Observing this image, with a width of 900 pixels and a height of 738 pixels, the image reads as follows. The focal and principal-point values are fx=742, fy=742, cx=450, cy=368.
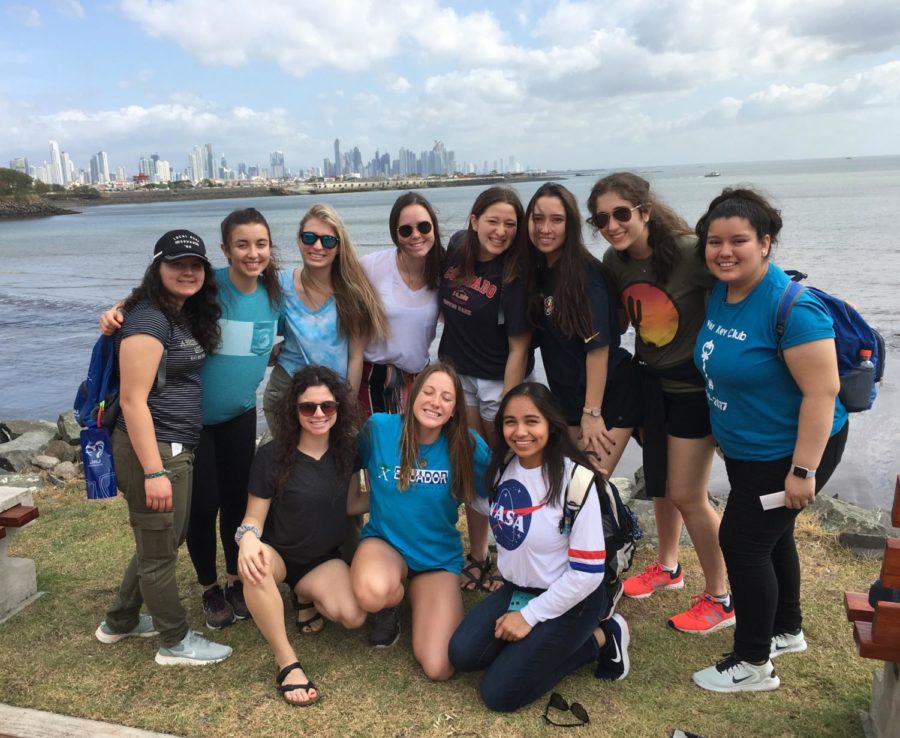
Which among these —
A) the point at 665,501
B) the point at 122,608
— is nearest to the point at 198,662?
the point at 122,608

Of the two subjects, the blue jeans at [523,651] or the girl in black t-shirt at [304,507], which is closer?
the blue jeans at [523,651]

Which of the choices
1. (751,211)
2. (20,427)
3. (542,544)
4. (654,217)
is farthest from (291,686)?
(20,427)

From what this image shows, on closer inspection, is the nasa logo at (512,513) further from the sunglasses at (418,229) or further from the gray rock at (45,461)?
the gray rock at (45,461)

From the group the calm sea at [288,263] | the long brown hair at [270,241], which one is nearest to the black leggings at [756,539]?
the calm sea at [288,263]

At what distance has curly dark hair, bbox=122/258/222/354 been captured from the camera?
12.0ft

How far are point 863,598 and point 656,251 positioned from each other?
6.25 ft

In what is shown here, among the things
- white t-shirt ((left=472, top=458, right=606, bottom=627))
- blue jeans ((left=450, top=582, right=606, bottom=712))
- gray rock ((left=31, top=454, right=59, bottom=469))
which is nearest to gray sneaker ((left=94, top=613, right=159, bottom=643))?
blue jeans ((left=450, top=582, right=606, bottom=712))

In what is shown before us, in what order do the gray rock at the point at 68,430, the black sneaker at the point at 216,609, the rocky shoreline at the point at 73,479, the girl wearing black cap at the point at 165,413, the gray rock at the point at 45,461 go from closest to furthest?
the girl wearing black cap at the point at 165,413, the black sneaker at the point at 216,609, the rocky shoreline at the point at 73,479, the gray rock at the point at 45,461, the gray rock at the point at 68,430

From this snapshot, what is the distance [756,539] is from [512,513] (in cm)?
116

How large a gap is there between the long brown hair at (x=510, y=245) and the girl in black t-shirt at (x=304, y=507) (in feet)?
3.37

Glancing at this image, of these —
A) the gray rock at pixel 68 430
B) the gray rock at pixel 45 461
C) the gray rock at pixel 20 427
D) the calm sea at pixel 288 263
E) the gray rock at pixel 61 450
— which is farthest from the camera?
the gray rock at pixel 20 427

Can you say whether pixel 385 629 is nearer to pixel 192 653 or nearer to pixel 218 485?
pixel 192 653

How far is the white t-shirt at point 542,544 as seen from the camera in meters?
3.60

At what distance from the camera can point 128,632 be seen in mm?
4289
